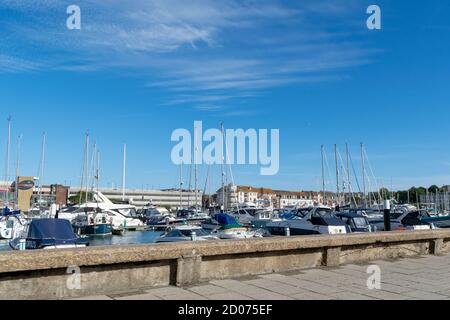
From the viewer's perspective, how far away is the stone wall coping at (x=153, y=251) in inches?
217

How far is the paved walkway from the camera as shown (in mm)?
6250

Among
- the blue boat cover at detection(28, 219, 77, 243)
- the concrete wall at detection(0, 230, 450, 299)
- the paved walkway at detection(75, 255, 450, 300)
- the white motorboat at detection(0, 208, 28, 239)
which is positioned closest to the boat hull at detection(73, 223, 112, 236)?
the white motorboat at detection(0, 208, 28, 239)

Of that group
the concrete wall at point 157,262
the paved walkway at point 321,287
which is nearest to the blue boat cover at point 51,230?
the concrete wall at point 157,262

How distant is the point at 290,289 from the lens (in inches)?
268

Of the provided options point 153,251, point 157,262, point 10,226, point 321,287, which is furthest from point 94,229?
point 321,287

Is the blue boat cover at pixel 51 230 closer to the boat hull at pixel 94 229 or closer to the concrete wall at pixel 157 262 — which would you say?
the concrete wall at pixel 157 262

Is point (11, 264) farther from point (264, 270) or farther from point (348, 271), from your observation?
point (348, 271)

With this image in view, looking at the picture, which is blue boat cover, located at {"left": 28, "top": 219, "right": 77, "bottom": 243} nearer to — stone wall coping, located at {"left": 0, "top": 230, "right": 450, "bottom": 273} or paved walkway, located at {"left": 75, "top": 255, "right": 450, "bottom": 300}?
stone wall coping, located at {"left": 0, "top": 230, "right": 450, "bottom": 273}

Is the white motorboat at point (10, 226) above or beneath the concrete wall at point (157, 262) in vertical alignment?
beneath

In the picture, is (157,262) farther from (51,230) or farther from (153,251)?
(51,230)

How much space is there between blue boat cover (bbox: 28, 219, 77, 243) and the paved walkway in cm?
1298

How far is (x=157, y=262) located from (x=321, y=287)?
2561mm

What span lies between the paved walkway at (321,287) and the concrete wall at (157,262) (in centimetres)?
23
